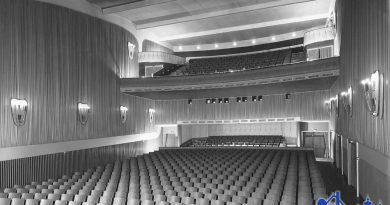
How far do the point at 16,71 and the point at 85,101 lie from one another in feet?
9.41

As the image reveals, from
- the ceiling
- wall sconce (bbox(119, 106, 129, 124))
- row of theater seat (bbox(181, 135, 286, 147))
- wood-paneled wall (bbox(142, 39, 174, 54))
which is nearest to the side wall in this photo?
the ceiling

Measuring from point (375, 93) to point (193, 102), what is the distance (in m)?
12.0

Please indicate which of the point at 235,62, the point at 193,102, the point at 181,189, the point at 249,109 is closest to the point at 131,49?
the point at 193,102

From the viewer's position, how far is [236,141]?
1636 centimetres

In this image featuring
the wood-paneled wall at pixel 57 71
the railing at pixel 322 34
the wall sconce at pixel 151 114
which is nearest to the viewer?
the wood-paneled wall at pixel 57 71

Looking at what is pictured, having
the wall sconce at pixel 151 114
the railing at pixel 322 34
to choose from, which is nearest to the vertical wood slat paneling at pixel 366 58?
the railing at pixel 322 34

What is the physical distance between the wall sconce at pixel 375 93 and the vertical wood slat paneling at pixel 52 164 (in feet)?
28.2

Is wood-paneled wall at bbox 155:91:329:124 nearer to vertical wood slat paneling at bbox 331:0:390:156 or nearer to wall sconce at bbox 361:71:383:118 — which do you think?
vertical wood slat paneling at bbox 331:0:390:156

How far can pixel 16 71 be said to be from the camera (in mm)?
8984

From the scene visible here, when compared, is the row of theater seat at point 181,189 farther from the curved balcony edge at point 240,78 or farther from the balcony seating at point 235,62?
the balcony seating at point 235,62

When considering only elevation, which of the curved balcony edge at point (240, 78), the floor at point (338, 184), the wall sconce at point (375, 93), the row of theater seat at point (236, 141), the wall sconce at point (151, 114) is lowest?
the floor at point (338, 184)

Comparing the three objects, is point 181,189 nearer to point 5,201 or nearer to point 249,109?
point 5,201

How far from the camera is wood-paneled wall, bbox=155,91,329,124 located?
47.3ft

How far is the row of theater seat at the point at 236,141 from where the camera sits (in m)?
15.3
